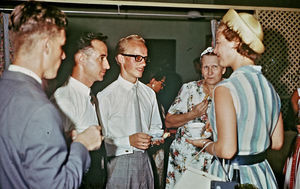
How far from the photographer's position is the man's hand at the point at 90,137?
1894 mm

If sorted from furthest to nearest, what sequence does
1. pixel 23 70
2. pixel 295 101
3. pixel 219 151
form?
pixel 295 101
pixel 219 151
pixel 23 70

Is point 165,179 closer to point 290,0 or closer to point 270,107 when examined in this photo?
point 270,107

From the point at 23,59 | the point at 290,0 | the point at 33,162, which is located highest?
the point at 290,0

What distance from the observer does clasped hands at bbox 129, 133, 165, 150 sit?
2.09m

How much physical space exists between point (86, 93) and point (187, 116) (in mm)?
813

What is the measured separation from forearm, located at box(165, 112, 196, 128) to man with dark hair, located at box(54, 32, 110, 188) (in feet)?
1.82

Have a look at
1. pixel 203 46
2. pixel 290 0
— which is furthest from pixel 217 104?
pixel 290 0

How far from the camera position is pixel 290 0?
3.27 meters

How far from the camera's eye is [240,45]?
78.7 inches

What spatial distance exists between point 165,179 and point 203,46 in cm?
111

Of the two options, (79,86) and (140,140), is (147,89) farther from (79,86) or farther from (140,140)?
(79,86)

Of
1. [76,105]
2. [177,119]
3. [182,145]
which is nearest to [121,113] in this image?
[76,105]

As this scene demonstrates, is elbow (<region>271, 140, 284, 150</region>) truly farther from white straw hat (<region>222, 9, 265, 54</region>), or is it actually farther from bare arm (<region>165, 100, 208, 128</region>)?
white straw hat (<region>222, 9, 265, 54</region>)

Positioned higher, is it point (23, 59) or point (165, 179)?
point (23, 59)
